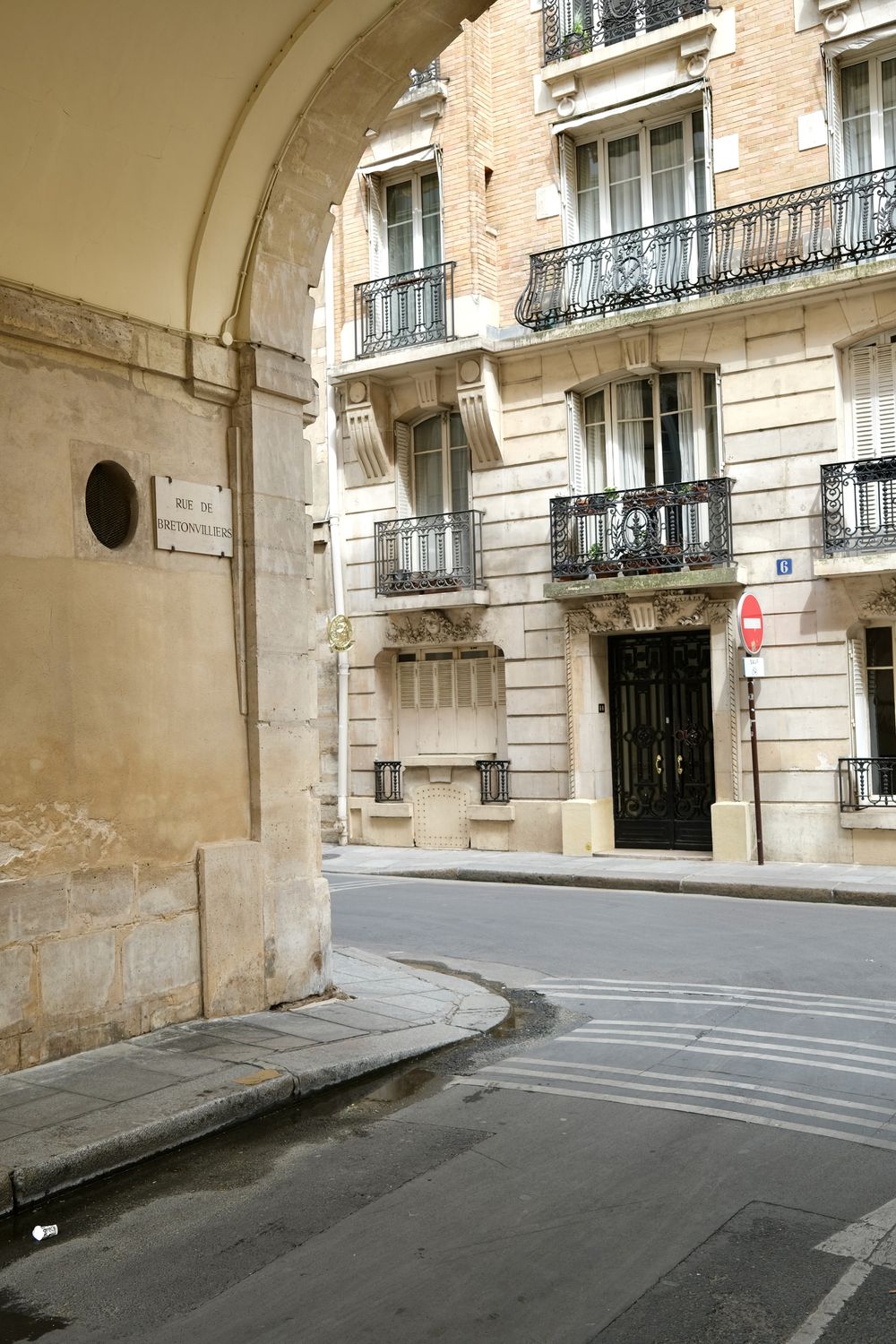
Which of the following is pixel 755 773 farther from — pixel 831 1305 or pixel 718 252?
pixel 831 1305

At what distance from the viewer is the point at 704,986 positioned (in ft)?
30.4

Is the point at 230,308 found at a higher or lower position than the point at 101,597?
higher

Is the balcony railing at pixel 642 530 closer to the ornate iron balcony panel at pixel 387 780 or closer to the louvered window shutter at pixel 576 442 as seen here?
the louvered window shutter at pixel 576 442

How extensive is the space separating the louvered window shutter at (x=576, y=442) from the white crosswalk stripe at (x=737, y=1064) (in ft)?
37.2

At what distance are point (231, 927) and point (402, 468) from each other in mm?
13702

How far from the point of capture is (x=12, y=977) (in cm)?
700

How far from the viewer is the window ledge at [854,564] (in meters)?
15.9

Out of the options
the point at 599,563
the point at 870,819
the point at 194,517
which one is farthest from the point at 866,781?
the point at 194,517

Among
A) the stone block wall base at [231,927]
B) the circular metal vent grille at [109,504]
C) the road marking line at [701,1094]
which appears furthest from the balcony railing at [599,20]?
the road marking line at [701,1094]

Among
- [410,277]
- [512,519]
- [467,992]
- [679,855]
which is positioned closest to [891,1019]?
[467,992]

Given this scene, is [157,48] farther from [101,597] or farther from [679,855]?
[679,855]

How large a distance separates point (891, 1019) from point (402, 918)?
6.00 m

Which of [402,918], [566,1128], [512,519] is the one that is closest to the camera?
[566,1128]

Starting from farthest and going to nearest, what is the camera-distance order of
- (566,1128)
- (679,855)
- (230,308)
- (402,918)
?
(679,855) → (402,918) → (230,308) → (566,1128)
